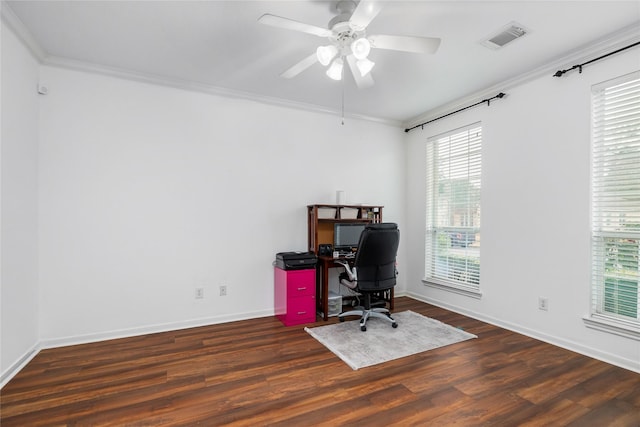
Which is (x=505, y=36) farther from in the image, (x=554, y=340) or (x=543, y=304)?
(x=554, y=340)

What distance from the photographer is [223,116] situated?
3635 mm

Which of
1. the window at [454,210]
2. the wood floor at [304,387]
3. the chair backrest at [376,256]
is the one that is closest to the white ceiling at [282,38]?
the window at [454,210]

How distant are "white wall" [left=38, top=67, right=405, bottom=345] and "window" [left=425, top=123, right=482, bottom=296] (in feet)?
4.69

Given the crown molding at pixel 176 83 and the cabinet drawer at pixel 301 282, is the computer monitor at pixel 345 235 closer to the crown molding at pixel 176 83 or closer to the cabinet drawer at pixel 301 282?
the cabinet drawer at pixel 301 282

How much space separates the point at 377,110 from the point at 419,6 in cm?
218

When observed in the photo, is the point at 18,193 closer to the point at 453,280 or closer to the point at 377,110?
the point at 377,110

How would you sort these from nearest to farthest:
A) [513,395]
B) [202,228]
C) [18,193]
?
[513,395], [18,193], [202,228]

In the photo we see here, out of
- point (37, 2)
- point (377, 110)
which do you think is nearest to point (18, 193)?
point (37, 2)

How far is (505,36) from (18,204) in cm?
418

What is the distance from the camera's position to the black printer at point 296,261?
3520 millimetres

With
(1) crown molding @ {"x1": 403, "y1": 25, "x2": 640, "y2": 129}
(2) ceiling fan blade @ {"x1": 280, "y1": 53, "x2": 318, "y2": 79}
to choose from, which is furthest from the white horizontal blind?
(2) ceiling fan blade @ {"x1": 280, "y1": 53, "x2": 318, "y2": 79}

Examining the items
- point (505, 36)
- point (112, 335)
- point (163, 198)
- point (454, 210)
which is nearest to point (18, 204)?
point (163, 198)

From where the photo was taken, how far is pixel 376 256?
3314mm

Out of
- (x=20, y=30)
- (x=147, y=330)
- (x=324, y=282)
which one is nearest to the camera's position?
(x=20, y=30)
